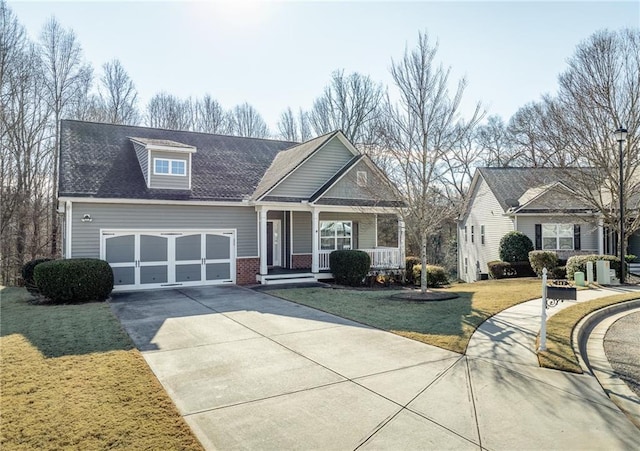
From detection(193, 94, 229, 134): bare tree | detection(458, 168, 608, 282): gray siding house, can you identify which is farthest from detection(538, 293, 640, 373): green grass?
detection(193, 94, 229, 134): bare tree

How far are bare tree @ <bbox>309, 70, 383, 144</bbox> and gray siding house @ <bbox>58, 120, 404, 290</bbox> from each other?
16800 mm

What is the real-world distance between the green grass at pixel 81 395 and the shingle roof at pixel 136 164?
692 centimetres

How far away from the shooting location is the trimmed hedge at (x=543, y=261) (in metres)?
18.6

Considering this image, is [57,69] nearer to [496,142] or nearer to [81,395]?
[81,395]

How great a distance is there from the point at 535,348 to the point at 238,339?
539cm

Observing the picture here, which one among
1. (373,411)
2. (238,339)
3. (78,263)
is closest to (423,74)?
(238,339)

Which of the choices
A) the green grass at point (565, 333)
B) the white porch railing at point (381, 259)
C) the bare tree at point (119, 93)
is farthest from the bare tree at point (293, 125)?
the green grass at point (565, 333)

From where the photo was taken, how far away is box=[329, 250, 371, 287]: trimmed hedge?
15789 millimetres

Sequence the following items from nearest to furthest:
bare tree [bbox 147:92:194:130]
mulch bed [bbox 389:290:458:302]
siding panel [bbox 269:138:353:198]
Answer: mulch bed [bbox 389:290:458:302], siding panel [bbox 269:138:353:198], bare tree [bbox 147:92:194:130]

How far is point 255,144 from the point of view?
2108 centimetres

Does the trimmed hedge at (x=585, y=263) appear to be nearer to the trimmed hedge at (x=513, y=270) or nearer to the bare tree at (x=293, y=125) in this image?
the trimmed hedge at (x=513, y=270)

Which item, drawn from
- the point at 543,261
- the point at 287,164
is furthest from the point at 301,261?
the point at 543,261

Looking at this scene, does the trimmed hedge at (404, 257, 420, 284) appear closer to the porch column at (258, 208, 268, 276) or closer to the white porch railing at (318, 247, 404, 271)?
the white porch railing at (318, 247, 404, 271)

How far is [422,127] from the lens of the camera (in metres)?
12.0
